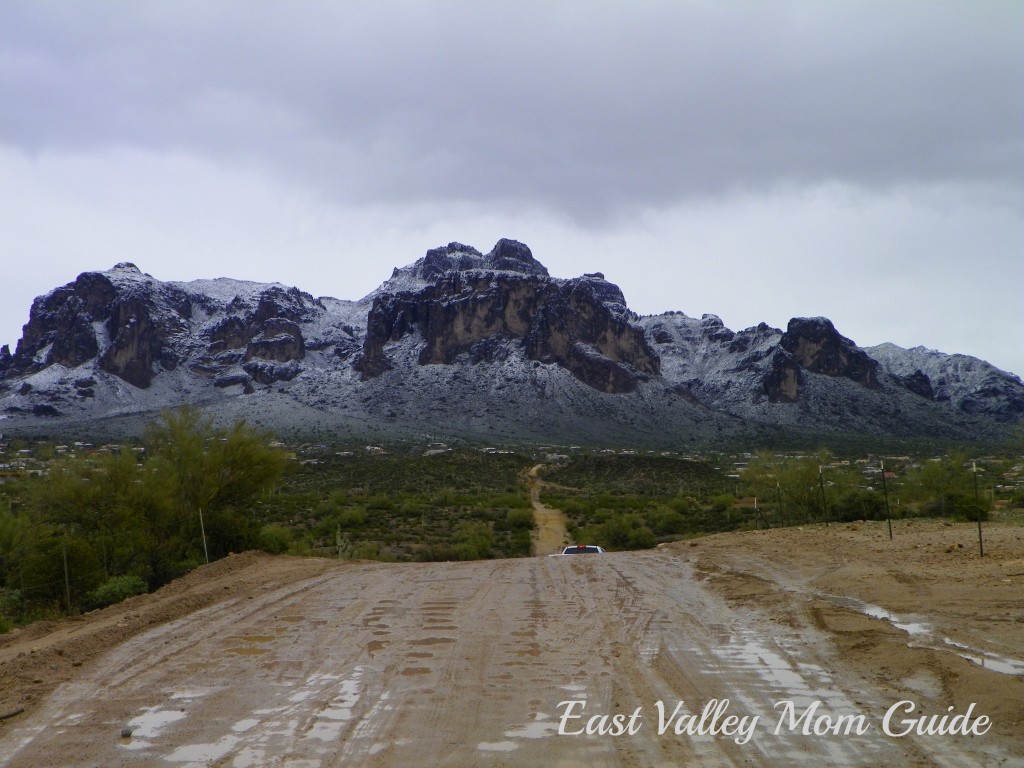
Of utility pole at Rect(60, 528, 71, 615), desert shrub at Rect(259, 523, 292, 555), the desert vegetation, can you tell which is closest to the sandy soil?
the desert vegetation

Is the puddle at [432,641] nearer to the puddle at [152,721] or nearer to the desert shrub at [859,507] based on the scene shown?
the puddle at [152,721]

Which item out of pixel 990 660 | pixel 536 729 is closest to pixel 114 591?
pixel 536 729

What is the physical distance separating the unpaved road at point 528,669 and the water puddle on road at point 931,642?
39 millimetres

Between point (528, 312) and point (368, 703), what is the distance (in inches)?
5564

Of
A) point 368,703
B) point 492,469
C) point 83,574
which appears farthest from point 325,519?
point 492,469

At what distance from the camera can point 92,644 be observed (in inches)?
403

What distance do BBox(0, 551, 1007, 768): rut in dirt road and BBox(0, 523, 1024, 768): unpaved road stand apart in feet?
0.09

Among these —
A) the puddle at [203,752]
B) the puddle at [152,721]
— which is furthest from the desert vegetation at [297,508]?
the puddle at [203,752]

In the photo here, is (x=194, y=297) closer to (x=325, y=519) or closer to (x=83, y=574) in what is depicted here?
(x=325, y=519)

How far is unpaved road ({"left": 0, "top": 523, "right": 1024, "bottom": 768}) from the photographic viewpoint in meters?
6.32

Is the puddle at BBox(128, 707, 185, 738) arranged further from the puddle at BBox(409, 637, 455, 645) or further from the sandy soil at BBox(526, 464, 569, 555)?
the sandy soil at BBox(526, 464, 569, 555)

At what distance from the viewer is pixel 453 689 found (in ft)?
26.1

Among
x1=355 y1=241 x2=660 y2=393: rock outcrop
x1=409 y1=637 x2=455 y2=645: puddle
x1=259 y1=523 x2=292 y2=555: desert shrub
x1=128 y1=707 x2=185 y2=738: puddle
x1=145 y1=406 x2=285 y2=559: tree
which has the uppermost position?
x1=355 y1=241 x2=660 y2=393: rock outcrop

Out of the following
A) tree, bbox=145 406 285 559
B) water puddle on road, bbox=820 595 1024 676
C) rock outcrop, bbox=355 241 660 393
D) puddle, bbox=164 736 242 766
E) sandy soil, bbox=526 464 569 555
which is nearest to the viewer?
puddle, bbox=164 736 242 766
